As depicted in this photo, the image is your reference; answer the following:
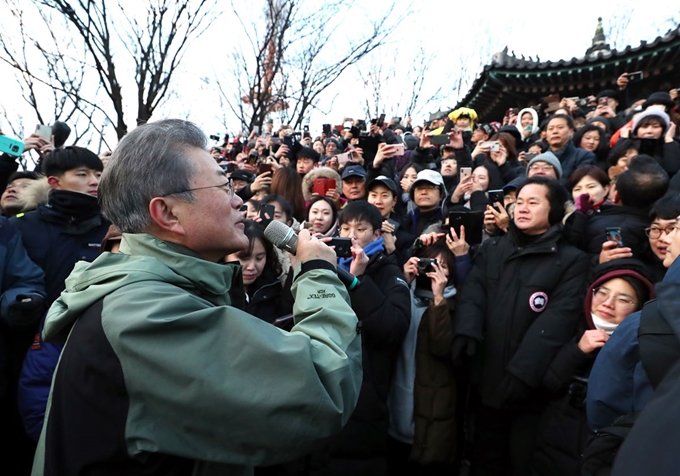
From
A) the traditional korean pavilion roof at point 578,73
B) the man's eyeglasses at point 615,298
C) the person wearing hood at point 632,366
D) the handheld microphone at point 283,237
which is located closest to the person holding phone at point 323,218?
the man's eyeglasses at point 615,298

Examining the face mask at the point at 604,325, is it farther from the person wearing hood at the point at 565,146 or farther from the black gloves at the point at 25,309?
the black gloves at the point at 25,309

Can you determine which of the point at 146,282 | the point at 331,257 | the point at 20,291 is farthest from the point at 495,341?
the point at 20,291

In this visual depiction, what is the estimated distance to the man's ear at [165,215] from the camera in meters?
1.29

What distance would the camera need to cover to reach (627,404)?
1.79 m

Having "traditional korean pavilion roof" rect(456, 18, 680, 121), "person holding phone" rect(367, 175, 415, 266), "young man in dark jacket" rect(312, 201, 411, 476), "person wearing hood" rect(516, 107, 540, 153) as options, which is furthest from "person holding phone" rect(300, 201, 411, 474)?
"traditional korean pavilion roof" rect(456, 18, 680, 121)

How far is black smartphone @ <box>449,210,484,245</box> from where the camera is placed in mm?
3350

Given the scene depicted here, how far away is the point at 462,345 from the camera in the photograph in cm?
286

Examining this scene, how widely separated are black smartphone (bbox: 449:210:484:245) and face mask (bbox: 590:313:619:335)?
3.62 feet

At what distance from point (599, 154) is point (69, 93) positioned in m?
9.66

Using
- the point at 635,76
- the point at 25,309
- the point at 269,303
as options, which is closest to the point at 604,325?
the point at 269,303

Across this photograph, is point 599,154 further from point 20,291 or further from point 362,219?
point 20,291

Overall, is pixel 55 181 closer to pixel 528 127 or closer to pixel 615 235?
pixel 615 235

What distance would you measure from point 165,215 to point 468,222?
2.50 meters

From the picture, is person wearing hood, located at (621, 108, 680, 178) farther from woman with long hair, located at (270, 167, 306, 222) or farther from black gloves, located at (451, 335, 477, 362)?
woman with long hair, located at (270, 167, 306, 222)
